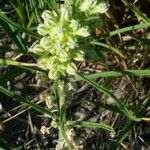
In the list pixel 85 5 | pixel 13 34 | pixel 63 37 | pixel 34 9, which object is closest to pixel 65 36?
pixel 63 37

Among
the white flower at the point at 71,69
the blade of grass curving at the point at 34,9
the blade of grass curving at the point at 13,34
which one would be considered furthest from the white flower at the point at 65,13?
the blade of grass curving at the point at 34,9

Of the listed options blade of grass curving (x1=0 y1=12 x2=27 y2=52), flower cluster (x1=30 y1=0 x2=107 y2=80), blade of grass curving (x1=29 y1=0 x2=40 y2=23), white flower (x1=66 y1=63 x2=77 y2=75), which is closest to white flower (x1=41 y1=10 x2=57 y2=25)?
flower cluster (x1=30 y1=0 x2=107 y2=80)

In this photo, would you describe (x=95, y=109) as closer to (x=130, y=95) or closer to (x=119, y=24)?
(x=130, y=95)

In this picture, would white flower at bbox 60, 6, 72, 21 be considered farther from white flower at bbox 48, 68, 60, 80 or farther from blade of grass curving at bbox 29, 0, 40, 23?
blade of grass curving at bbox 29, 0, 40, 23

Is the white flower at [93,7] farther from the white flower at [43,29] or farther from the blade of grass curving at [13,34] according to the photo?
the blade of grass curving at [13,34]

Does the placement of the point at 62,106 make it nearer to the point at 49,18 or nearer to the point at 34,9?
the point at 49,18

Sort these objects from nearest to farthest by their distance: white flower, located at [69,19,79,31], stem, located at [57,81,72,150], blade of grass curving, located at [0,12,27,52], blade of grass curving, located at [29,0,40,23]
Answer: white flower, located at [69,19,79,31]
stem, located at [57,81,72,150]
blade of grass curving, located at [0,12,27,52]
blade of grass curving, located at [29,0,40,23]

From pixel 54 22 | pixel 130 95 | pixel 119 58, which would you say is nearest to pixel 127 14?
pixel 119 58

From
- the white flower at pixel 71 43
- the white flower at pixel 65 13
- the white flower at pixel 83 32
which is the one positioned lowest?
the white flower at pixel 71 43
